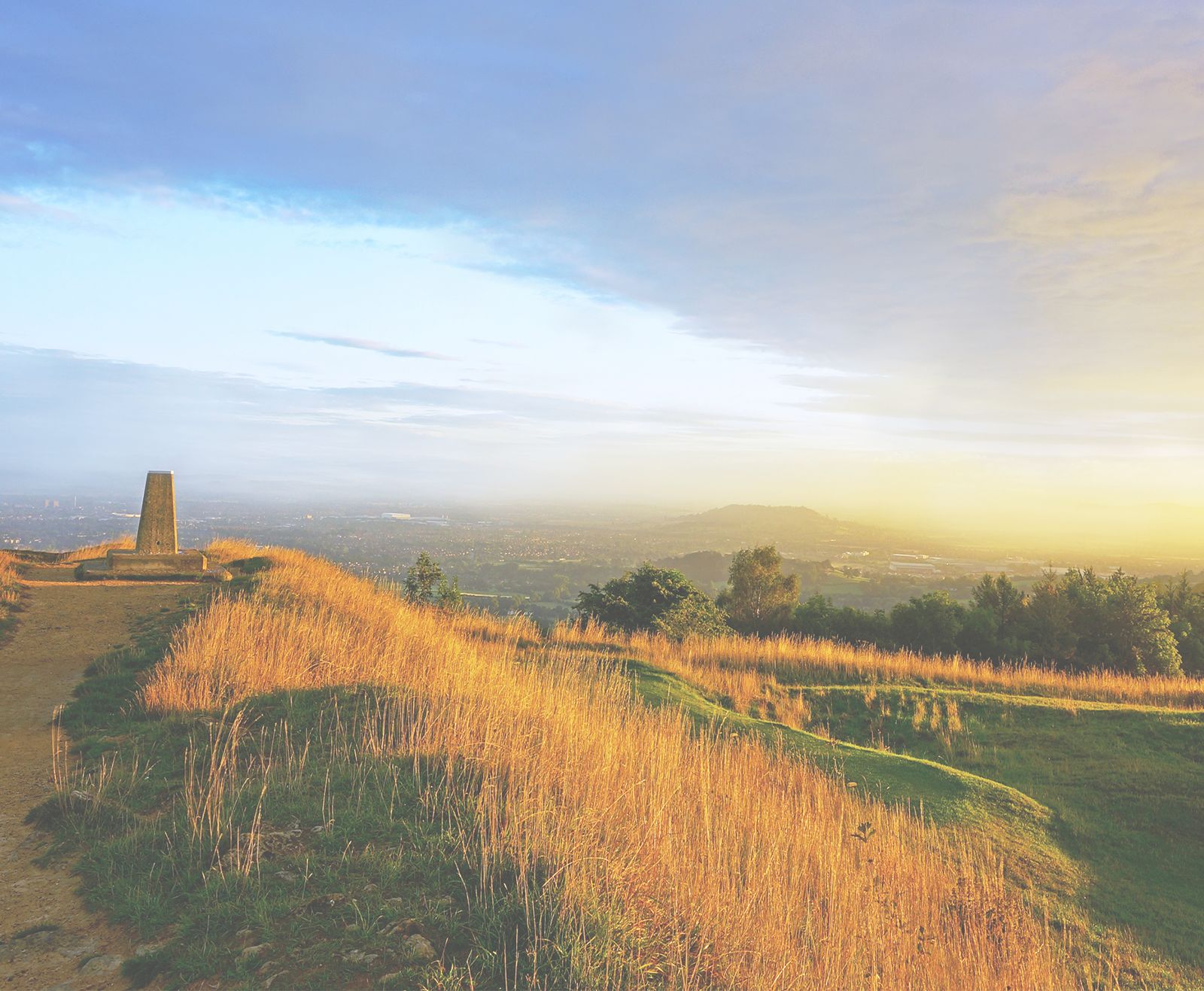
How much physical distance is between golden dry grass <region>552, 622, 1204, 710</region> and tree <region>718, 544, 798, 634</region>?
11.4m

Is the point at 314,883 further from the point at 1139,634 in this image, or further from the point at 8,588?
the point at 1139,634

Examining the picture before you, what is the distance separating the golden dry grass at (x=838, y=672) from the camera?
1448cm

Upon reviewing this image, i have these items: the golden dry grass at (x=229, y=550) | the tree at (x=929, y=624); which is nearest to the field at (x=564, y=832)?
the golden dry grass at (x=229, y=550)

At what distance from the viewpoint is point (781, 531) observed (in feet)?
356

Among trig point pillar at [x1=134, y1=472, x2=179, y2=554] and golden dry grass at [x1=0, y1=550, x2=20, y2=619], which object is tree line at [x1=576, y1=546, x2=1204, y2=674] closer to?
trig point pillar at [x1=134, y1=472, x2=179, y2=554]

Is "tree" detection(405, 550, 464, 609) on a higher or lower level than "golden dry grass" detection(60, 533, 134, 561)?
lower

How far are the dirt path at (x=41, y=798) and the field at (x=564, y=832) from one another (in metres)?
0.18

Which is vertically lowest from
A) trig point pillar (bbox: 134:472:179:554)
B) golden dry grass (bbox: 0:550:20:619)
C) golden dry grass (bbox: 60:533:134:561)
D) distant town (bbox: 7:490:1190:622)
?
distant town (bbox: 7:490:1190:622)

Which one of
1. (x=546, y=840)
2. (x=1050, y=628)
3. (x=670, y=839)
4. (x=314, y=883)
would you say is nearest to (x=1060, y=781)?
(x=670, y=839)

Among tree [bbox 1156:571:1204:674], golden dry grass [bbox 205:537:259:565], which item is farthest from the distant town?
tree [bbox 1156:571:1204:674]

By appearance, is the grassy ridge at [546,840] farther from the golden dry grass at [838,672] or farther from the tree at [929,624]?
the tree at [929,624]

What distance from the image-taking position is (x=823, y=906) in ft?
16.8

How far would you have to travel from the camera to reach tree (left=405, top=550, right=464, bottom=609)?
18516mm

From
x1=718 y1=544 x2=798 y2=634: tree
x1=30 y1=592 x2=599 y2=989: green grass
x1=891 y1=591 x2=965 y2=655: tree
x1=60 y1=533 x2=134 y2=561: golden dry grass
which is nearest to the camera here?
x1=30 y1=592 x2=599 y2=989: green grass
